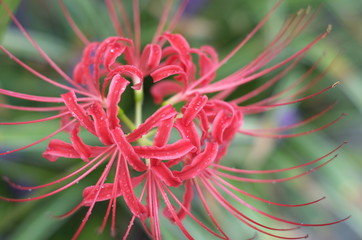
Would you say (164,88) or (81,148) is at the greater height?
(164,88)

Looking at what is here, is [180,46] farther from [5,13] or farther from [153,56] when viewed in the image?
[5,13]

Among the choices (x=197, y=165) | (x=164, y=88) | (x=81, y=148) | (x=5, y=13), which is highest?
(x=5, y=13)

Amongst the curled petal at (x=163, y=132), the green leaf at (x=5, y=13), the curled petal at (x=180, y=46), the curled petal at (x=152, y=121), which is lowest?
the curled petal at (x=163, y=132)

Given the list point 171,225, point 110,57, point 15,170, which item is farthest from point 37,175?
point 110,57

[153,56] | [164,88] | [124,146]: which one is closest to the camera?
[124,146]

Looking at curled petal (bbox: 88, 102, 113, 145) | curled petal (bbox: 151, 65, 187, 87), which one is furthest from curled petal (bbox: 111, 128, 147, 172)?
curled petal (bbox: 151, 65, 187, 87)

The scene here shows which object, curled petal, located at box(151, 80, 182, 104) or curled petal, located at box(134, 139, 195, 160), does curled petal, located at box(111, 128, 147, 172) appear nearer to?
curled petal, located at box(134, 139, 195, 160)

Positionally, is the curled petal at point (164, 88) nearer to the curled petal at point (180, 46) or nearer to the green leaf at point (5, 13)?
the curled petal at point (180, 46)

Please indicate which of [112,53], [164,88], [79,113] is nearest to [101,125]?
[79,113]

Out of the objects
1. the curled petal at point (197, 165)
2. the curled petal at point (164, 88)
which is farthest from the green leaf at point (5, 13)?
the curled petal at point (197, 165)
